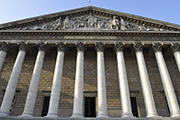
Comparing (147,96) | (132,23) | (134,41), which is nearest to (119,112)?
(147,96)

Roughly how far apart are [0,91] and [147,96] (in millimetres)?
13762

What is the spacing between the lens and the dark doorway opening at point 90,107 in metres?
14.0

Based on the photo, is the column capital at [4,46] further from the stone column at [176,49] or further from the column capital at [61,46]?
the stone column at [176,49]

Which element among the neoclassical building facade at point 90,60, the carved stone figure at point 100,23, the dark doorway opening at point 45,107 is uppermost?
the carved stone figure at point 100,23

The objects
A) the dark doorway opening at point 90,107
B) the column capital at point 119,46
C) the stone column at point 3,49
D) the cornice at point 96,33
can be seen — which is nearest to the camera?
the dark doorway opening at point 90,107

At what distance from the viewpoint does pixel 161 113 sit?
1402 cm

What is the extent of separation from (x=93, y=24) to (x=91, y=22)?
35 cm

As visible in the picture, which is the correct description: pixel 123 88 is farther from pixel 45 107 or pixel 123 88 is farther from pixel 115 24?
pixel 45 107

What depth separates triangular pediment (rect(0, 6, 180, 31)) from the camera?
16281 mm

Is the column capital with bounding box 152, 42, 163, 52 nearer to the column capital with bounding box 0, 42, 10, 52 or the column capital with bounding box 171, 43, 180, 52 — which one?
the column capital with bounding box 171, 43, 180, 52

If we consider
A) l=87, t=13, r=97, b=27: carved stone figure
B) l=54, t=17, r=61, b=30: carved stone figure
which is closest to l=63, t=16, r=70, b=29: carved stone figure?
l=54, t=17, r=61, b=30: carved stone figure

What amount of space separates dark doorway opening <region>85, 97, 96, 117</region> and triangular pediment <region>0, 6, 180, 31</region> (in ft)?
23.9

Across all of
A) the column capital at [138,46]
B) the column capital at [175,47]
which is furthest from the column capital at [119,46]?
the column capital at [175,47]

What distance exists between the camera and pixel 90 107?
14.4 metres
